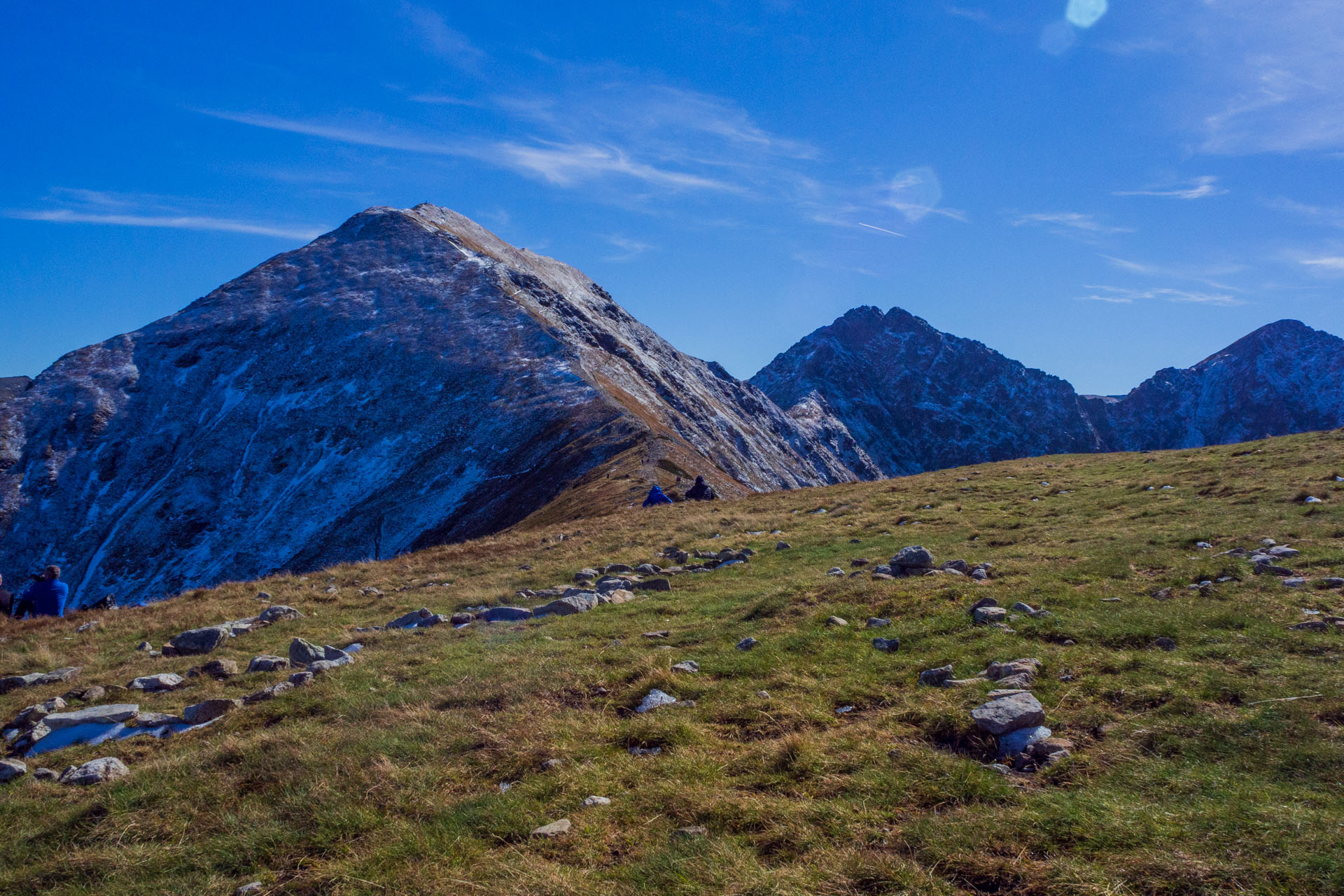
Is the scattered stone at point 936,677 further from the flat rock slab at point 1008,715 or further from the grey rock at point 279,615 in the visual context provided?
the grey rock at point 279,615

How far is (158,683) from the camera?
38.4ft

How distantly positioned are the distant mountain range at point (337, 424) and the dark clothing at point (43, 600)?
3239 centimetres

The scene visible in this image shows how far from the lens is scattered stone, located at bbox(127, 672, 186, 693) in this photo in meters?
11.6

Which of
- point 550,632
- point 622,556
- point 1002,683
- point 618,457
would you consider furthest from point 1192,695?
point 618,457

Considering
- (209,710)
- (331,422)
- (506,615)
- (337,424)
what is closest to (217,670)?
(209,710)

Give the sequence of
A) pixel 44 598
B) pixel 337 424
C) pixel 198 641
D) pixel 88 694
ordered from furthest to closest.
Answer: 1. pixel 337 424
2. pixel 44 598
3. pixel 198 641
4. pixel 88 694

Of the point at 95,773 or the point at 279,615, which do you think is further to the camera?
the point at 279,615

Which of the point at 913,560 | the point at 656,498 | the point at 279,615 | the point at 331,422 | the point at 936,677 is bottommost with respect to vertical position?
the point at 279,615

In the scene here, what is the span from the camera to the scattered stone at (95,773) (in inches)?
316

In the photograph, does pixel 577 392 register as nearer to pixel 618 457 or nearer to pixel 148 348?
pixel 618 457

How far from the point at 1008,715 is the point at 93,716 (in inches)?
469

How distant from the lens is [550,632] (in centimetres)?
1275

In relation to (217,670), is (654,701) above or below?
above

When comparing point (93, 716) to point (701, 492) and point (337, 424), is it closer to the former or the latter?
point (701, 492)
